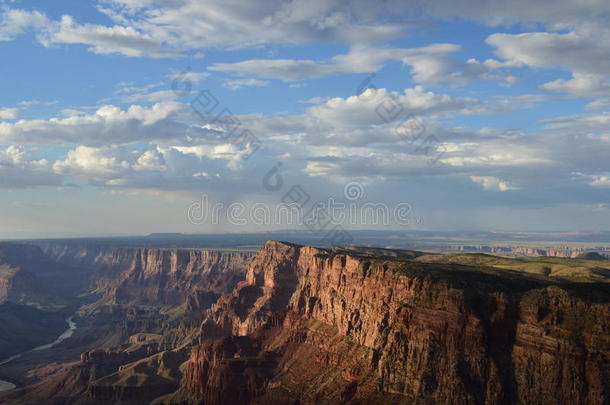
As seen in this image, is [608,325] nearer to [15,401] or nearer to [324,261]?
[324,261]

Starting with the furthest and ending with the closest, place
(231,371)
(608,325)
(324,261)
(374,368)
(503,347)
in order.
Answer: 1. (324,261)
2. (231,371)
3. (374,368)
4. (503,347)
5. (608,325)

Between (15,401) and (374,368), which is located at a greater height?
(374,368)

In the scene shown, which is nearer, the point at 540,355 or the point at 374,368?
the point at 540,355

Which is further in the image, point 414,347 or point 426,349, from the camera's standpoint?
point 414,347

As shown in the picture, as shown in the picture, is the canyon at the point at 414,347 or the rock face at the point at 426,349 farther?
the canyon at the point at 414,347

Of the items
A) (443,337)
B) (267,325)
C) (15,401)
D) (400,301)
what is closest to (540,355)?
(443,337)

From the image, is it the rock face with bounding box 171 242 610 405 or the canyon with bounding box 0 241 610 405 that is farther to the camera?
the canyon with bounding box 0 241 610 405

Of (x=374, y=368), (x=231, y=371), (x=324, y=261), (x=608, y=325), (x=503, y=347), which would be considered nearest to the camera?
(x=608, y=325)

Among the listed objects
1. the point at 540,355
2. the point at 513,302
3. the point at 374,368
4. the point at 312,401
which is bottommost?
the point at 312,401
